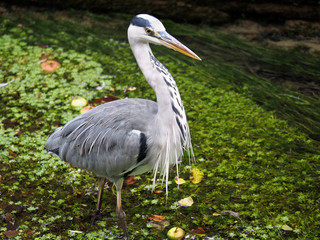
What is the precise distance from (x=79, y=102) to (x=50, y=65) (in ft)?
3.88

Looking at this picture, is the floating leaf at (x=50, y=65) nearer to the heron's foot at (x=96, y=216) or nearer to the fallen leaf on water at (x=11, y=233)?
the heron's foot at (x=96, y=216)

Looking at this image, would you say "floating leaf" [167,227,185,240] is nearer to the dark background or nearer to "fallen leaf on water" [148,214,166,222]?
"fallen leaf on water" [148,214,166,222]

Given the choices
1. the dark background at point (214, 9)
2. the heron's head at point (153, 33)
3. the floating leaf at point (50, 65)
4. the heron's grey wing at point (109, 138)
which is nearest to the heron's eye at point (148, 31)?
the heron's head at point (153, 33)

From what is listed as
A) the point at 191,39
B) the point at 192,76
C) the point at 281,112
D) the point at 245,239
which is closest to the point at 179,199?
the point at 245,239

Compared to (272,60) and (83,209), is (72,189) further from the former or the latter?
(272,60)

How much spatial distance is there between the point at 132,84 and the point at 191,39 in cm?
172

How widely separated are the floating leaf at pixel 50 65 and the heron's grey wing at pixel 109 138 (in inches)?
104

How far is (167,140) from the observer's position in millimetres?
3850

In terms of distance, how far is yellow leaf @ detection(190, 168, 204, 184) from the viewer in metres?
A: 4.75

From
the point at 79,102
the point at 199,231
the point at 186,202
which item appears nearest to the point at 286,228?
the point at 199,231

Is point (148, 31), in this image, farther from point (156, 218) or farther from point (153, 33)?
point (156, 218)

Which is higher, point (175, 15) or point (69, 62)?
point (175, 15)

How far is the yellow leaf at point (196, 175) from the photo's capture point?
4.75m

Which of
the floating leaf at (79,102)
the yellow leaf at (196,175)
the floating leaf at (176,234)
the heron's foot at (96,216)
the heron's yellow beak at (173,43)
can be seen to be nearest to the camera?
the heron's yellow beak at (173,43)
